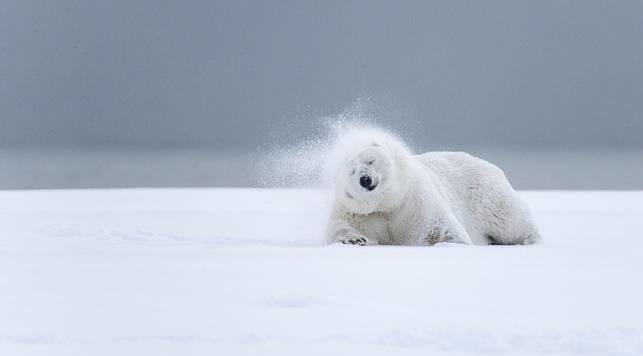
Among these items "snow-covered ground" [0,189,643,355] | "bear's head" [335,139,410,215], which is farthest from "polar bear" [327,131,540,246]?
"snow-covered ground" [0,189,643,355]

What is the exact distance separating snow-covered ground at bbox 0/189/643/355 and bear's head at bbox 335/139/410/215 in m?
0.70

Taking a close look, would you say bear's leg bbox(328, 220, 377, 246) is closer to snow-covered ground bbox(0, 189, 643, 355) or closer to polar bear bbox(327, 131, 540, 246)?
polar bear bbox(327, 131, 540, 246)

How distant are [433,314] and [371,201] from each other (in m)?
3.50

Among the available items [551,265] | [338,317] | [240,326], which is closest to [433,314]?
[338,317]

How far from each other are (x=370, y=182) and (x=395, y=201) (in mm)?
293

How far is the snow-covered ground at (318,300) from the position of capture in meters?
3.32

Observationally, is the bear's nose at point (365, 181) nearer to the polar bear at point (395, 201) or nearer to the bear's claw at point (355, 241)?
the polar bear at point (395, 201)

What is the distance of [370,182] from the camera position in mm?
7203

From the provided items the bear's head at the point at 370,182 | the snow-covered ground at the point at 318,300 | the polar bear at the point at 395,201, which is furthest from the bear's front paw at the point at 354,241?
the snow-covered ground at the point at 318,300

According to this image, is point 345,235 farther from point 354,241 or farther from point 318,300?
point 318,300

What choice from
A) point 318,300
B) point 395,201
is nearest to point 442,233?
point 395,201

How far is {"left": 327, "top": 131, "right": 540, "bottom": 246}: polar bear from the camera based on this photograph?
23.8 feet

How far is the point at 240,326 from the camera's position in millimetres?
3547

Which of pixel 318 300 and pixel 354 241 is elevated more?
pixel 354 241
